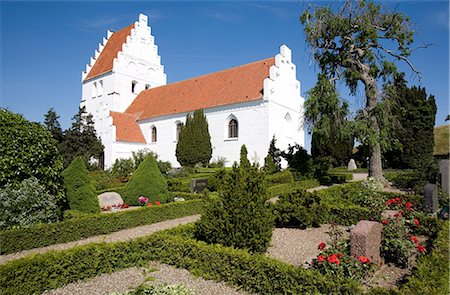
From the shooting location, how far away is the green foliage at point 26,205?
6.32m

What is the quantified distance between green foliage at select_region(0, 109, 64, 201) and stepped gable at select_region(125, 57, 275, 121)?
16.3 meters

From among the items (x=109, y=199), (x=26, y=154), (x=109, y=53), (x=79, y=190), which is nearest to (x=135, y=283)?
(x=26, y=154)

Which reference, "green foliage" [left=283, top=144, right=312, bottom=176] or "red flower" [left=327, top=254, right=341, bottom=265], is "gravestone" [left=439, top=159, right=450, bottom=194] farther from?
"red flower" [left=327, top=254, right=341, bottom=265]

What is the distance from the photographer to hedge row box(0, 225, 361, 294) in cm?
375

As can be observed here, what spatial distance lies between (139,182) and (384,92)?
39.3 ft

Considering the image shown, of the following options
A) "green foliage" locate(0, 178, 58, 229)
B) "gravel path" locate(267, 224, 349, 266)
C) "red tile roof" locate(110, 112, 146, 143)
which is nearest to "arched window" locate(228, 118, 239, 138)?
"red tile roof" locate(110, 112, 146, 143)

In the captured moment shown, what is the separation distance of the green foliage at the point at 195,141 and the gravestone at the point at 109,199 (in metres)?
12.2

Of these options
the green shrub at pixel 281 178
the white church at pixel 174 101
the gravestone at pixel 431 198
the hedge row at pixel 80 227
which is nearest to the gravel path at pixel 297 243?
the gravestone at pixel 431 198

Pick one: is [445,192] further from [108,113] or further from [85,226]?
[108,113]

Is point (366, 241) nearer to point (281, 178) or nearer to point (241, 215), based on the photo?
point (241, 215)

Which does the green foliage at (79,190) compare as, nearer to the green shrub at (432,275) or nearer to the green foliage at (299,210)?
the green foliage at (299,210)

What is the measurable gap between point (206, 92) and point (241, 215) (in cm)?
2161

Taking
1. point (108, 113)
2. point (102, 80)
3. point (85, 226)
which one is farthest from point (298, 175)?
point (102, 80)

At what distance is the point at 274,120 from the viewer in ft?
72.2
